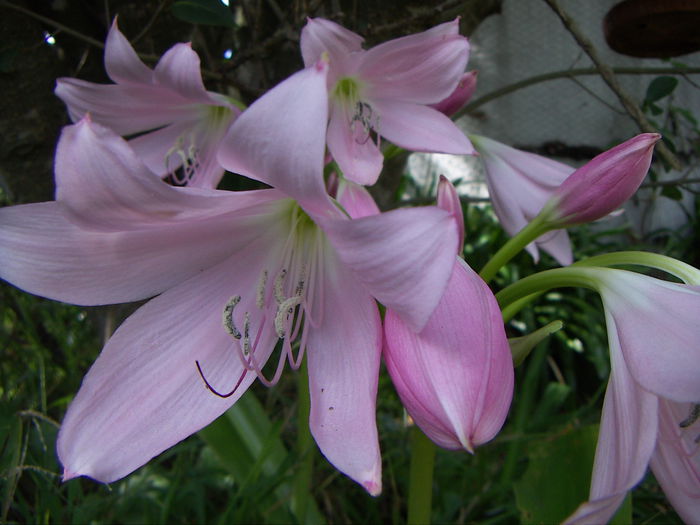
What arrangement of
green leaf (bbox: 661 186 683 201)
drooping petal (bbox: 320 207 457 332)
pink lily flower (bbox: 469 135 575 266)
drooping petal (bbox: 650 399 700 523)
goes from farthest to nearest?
green leaf (bbox: 661 186 683 201)
pink lily flower (bbox: 469 135 575 266)
drooping petal (bbox: 650 399 700 523)
drooping petal (bbox: 320 207 457 332)

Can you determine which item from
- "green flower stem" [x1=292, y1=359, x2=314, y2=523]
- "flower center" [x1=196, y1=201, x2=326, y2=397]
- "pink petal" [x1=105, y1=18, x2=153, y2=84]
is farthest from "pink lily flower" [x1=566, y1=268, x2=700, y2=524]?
"pink petal" [x1=105, y1=18, x2=153, y2=84]

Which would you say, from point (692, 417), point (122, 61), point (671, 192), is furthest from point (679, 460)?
point (671, 192)

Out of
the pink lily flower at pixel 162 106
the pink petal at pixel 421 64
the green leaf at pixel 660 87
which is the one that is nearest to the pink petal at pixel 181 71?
the pink lily flower at pixel 162 106

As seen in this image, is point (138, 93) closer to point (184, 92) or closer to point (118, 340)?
point (184, 92)

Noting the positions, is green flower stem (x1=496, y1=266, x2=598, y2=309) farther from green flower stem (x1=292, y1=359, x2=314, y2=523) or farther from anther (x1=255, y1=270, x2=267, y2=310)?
green flower stem (x1=292, y1=359, x2=314, y2=523)

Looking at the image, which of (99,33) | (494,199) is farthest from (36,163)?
(494,199)

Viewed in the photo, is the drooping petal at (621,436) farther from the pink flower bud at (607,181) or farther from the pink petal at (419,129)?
the pink petal at (419,129)
